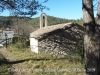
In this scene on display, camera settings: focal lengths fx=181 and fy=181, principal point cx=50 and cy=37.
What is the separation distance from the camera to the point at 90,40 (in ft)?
17.5

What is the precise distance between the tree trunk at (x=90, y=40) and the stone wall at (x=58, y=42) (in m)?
12.0

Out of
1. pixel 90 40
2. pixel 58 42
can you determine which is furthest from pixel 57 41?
pixel 90 40

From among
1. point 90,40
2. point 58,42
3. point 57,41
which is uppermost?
point 90,40

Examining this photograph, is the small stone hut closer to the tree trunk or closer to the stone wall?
the stone wall

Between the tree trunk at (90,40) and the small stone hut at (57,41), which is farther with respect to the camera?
the small stone hut at (57,41)

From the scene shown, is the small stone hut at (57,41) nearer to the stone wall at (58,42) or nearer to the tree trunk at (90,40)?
the stone wall at (58,42)

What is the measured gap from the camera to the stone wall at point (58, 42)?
58.5 ft

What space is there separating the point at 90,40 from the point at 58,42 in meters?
12.9

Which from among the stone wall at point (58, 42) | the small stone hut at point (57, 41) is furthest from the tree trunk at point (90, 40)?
the small stone hut at point (57, 41)

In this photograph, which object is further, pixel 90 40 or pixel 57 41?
pixel 57 41

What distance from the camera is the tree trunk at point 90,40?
17.4 ft

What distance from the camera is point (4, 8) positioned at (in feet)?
38.6

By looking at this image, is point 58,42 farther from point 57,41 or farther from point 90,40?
point 90,40

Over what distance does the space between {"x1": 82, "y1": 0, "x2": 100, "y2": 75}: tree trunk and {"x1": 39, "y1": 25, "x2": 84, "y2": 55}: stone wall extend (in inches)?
474
